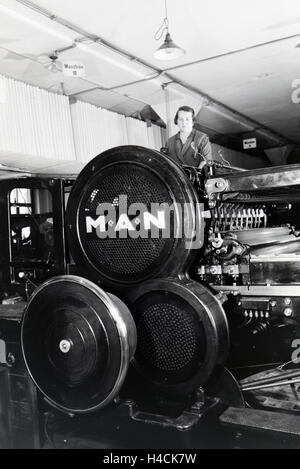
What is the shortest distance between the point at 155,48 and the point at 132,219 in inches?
170

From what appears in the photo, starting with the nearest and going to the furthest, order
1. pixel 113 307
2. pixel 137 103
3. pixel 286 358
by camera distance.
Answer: pixel 113 307 → pixel 286 358 → pixel 137 103

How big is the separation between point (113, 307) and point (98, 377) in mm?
308

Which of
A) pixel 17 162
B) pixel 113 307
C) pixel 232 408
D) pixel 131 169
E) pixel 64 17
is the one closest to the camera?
pixel 113 307

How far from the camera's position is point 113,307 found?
6.40 ft

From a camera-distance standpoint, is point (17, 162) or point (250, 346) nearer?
point (250, 346)

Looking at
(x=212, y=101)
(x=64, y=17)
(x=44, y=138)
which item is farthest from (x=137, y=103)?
(x=64, y=17)

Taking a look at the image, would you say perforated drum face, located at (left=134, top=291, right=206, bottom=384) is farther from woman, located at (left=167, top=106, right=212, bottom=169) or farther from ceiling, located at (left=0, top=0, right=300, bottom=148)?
ceiling, located at (left=0, top=0, right=300, bottom=148)

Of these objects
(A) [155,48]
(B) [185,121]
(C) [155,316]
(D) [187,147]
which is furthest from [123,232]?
(A) [155,48]

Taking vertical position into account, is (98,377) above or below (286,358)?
above

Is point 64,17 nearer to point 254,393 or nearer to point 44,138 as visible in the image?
point 44,138

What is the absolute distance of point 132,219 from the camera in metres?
2.30

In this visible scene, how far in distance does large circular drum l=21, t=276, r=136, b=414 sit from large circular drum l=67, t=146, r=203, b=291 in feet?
1.02

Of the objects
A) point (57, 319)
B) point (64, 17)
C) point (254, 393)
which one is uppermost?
point (64, 17)

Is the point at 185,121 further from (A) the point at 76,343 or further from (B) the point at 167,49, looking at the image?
(A) the point at 76,343
